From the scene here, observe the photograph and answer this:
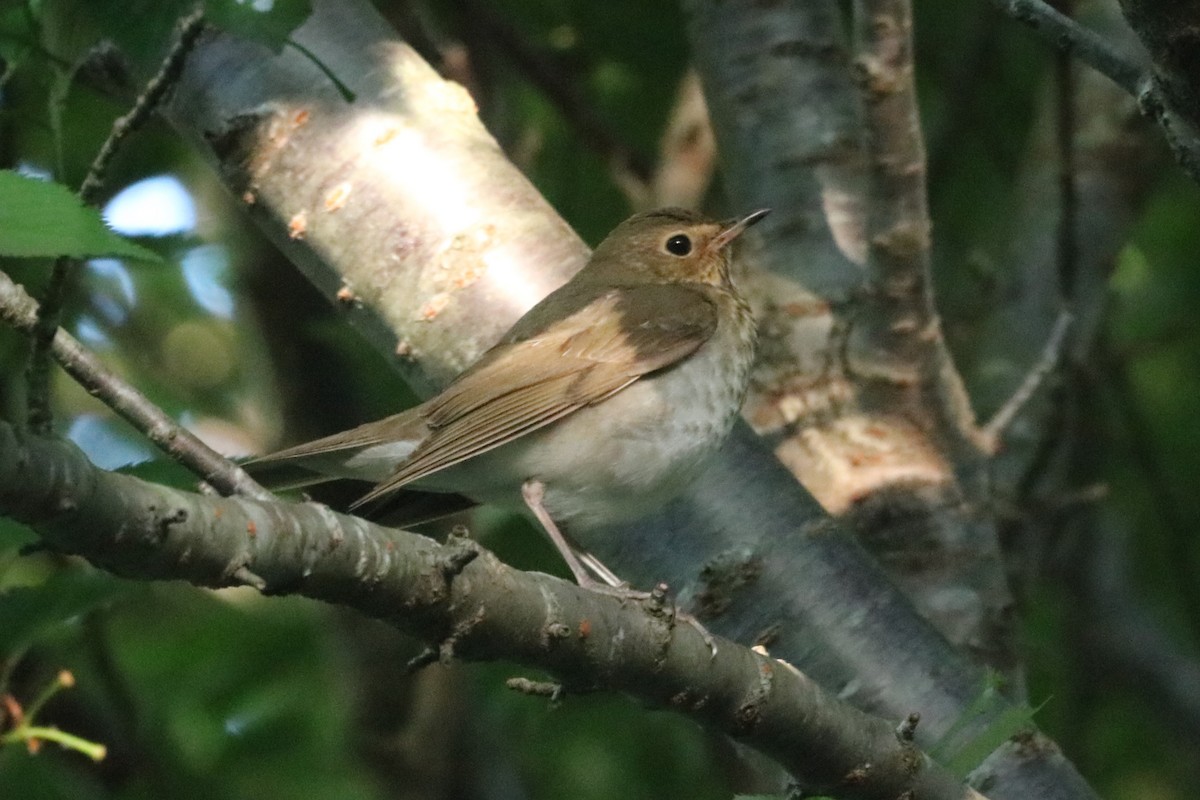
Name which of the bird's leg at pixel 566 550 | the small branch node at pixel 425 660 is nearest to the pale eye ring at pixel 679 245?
the bird's leg at pixel 566 550

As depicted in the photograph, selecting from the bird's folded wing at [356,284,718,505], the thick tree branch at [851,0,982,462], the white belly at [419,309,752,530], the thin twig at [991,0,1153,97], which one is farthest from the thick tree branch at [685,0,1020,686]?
the thin twig at [991,0,1153,97]

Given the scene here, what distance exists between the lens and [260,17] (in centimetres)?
309

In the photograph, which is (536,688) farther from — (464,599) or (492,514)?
(492,514)

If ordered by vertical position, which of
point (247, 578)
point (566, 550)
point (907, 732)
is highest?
point (247, 578)

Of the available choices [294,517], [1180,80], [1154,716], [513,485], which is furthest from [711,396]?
[1154,716]

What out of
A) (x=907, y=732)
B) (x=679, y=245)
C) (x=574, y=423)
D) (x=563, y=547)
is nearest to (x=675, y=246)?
(x=679, y=245)

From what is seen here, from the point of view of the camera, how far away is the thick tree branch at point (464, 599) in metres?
1.96

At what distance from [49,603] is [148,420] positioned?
1.81m

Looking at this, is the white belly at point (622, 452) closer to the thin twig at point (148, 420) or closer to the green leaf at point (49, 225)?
the thin twig at point (148, 420)

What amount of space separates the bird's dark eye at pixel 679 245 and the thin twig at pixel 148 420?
323 cm

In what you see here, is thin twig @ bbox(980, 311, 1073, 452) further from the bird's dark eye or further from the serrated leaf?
the serrated leaf

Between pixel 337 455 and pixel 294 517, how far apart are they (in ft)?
7.28

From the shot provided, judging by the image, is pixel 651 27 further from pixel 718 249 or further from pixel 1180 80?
pixel 1180 80

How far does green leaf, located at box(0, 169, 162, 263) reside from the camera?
2.03 meters
